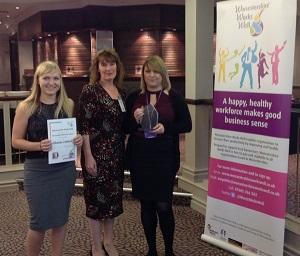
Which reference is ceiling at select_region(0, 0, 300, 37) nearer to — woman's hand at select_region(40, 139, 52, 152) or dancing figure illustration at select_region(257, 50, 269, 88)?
dancing figure illustration at select_region(257, 50, 269, 88)

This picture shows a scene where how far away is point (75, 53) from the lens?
1070 cm

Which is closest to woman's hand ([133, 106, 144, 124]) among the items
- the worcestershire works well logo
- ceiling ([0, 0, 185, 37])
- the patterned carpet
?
the worcestershire works well logo

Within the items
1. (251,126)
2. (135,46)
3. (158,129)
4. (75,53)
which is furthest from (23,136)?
(75,53)

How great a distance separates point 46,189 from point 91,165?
449mm

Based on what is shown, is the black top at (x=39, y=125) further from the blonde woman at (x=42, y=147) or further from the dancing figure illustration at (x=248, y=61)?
the dancing figure illustration at (x=248, y=61)

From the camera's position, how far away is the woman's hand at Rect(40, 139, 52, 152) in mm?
2557

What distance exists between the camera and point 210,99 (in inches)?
181

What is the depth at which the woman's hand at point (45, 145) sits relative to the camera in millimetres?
2557

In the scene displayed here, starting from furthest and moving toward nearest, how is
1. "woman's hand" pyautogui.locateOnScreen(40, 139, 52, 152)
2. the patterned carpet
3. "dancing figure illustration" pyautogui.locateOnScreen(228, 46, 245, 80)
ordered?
the patterned carpet < "dancing figure illustration" pyautogui.locateOnScreen(228, 46, 245, 80) < "woman's hand" pyautogui.locateOnScreen(40, 139, 52, 152)

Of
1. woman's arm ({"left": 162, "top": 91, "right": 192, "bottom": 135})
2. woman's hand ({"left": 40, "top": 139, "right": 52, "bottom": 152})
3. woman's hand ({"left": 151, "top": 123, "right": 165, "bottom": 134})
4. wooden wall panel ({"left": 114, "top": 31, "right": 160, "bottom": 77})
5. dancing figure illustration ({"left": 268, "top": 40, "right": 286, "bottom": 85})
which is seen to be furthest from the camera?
wooden wall panel ({"left": 114, "top": 31, "right": 160, "bottom": 77})

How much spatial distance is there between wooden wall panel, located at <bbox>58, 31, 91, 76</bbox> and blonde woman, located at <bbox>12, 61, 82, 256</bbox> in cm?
799

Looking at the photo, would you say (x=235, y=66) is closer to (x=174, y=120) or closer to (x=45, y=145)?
(x=174, y=120)

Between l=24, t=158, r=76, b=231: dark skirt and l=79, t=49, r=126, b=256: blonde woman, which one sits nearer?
l=24, t=158, r=76, b=231: dark skirt

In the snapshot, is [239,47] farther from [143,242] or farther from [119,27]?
[119,27]
